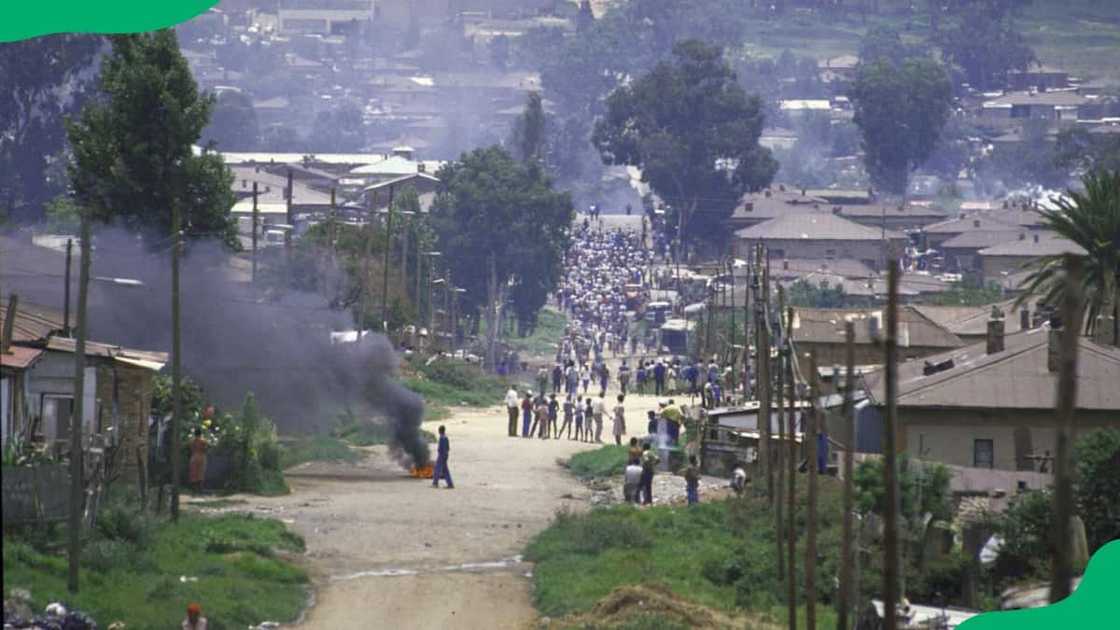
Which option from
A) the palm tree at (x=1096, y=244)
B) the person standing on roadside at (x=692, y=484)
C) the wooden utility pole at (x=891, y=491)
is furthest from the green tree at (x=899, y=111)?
the wooden utility pole at (x=891, y=491)

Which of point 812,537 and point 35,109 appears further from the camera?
point 35,109

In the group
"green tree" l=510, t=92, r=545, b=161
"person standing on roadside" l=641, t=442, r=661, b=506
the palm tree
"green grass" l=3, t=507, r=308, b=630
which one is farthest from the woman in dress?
"green tree" l=510, t=92, r=545, b=161

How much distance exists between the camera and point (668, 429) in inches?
1625

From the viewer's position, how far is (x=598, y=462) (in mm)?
39438

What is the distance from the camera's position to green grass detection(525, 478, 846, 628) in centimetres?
2555

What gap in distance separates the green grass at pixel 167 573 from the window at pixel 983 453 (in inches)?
379

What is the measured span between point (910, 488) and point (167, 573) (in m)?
7.39

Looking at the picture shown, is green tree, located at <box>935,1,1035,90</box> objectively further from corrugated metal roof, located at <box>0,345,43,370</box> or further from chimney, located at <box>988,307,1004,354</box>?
corrugated metal roof, located at <box>0,345,43,370</box>

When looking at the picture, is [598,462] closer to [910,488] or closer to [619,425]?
[619,425]

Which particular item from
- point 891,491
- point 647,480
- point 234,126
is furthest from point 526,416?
point 234,126

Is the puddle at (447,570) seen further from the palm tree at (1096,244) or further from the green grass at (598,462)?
the palm tree at (1096,244)

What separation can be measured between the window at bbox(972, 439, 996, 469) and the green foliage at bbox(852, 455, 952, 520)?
19.3 feet

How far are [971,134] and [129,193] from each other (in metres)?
125

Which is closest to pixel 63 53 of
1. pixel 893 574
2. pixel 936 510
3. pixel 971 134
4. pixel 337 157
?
pixel 337 157
